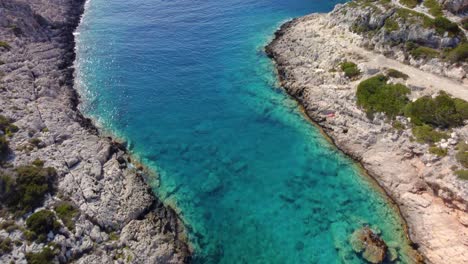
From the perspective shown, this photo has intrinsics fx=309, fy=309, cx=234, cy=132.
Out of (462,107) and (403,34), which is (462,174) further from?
(403,34)

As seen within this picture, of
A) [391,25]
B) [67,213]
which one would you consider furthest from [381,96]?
[67,213]

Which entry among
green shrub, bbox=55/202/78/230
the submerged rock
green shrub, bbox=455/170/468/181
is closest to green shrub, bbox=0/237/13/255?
green shrub, bbox=55/202/78/230

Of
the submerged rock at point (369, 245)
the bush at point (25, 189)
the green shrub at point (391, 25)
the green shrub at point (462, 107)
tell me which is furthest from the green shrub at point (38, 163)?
the green shrub at point (391, 25)

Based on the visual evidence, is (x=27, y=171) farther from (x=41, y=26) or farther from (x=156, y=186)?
(x=41, y=26)

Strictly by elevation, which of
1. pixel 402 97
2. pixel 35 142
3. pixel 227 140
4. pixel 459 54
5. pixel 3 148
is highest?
pixel 459 54

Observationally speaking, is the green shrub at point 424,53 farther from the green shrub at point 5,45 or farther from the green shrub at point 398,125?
the green shrub at point 5,45

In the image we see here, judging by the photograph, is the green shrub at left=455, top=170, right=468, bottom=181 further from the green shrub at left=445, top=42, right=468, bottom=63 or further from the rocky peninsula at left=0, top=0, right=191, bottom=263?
the rocky peninsula at left=0, top=0, right=191, bottom=263
